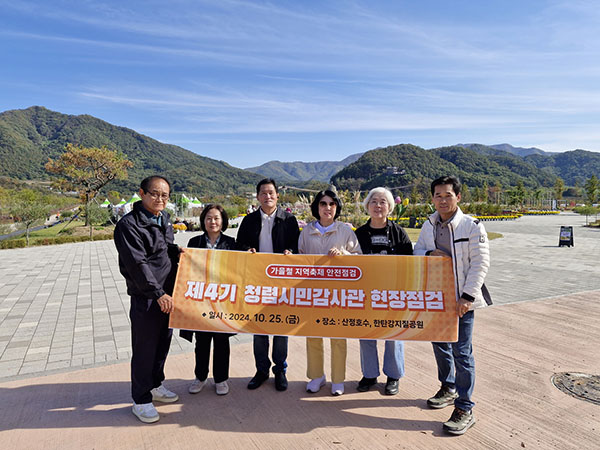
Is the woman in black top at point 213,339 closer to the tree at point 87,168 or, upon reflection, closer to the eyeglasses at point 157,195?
the eyeglasses at point 157,195

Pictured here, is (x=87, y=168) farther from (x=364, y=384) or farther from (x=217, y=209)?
(x=364, y=384)

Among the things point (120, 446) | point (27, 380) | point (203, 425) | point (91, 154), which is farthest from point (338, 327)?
point (91, 154)

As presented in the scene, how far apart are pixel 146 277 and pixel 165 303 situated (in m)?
0.26

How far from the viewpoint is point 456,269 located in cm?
280

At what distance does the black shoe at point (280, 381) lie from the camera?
3.31 meters

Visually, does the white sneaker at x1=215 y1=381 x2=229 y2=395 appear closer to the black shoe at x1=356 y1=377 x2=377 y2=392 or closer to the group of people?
the group of people

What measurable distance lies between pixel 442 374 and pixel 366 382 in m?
0.64

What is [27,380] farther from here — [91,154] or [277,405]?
[91,154]

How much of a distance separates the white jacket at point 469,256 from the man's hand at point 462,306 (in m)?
0.03

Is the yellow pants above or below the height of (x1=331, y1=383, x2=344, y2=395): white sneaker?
above

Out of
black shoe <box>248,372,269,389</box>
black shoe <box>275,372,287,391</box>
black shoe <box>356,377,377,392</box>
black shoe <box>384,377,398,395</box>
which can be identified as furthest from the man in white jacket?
black shoe <box>248,372,269,389</box>

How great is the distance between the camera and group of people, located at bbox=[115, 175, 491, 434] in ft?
8.98

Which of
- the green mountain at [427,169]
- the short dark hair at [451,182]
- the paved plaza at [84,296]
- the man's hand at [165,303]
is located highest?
the green mountain at [427,169]

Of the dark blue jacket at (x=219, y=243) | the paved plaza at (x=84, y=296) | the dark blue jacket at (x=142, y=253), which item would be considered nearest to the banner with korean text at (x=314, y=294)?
the dark blue jacket at (x=219, y=243)
